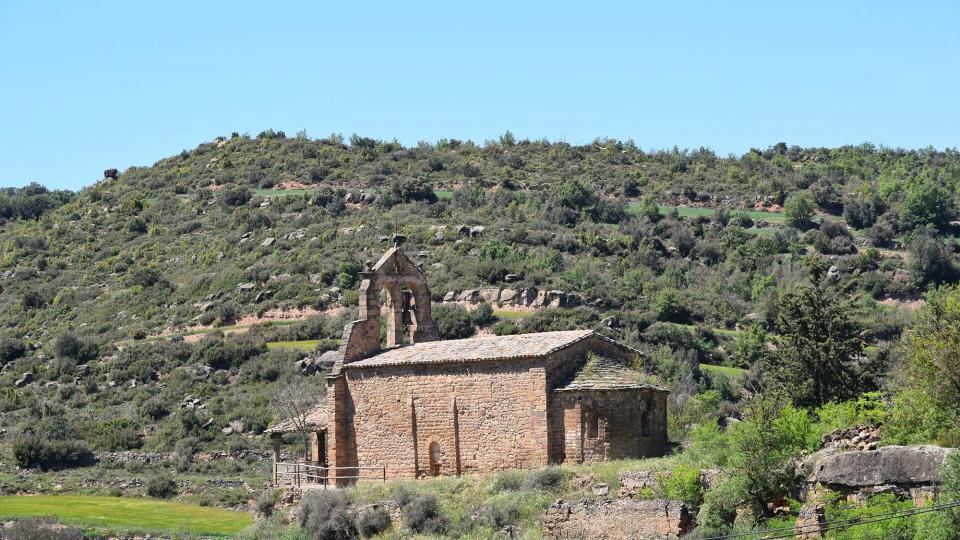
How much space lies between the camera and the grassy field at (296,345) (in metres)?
70.2

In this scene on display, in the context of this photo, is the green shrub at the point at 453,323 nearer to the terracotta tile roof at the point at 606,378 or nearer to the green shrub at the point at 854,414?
the terracotta tile roof at the point at 606,378

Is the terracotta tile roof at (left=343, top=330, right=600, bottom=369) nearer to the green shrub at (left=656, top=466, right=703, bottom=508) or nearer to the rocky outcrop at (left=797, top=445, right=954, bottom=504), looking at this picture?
the green shrub at (left=656, top=466, right=703, bottom=508)

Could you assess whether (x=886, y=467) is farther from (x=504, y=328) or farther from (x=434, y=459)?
(x=504, y=328)

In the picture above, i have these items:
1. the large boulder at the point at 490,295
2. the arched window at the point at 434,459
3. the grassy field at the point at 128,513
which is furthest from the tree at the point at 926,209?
the arched window at the point at 434,459

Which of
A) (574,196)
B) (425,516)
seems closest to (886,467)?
(425,516)

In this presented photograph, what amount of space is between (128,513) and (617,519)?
25432mm

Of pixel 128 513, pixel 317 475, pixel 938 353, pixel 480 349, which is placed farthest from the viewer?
pixel 128 513

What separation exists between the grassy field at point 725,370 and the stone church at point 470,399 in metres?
23.6

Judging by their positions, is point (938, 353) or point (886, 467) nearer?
point (886, 467)

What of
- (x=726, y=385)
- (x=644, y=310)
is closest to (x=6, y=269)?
(x=644, y=310)

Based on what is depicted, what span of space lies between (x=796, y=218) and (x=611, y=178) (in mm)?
16652

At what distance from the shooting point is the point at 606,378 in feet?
117

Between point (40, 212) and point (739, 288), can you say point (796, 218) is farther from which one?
point (40, 212)

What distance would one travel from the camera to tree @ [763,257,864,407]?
4034 cm
